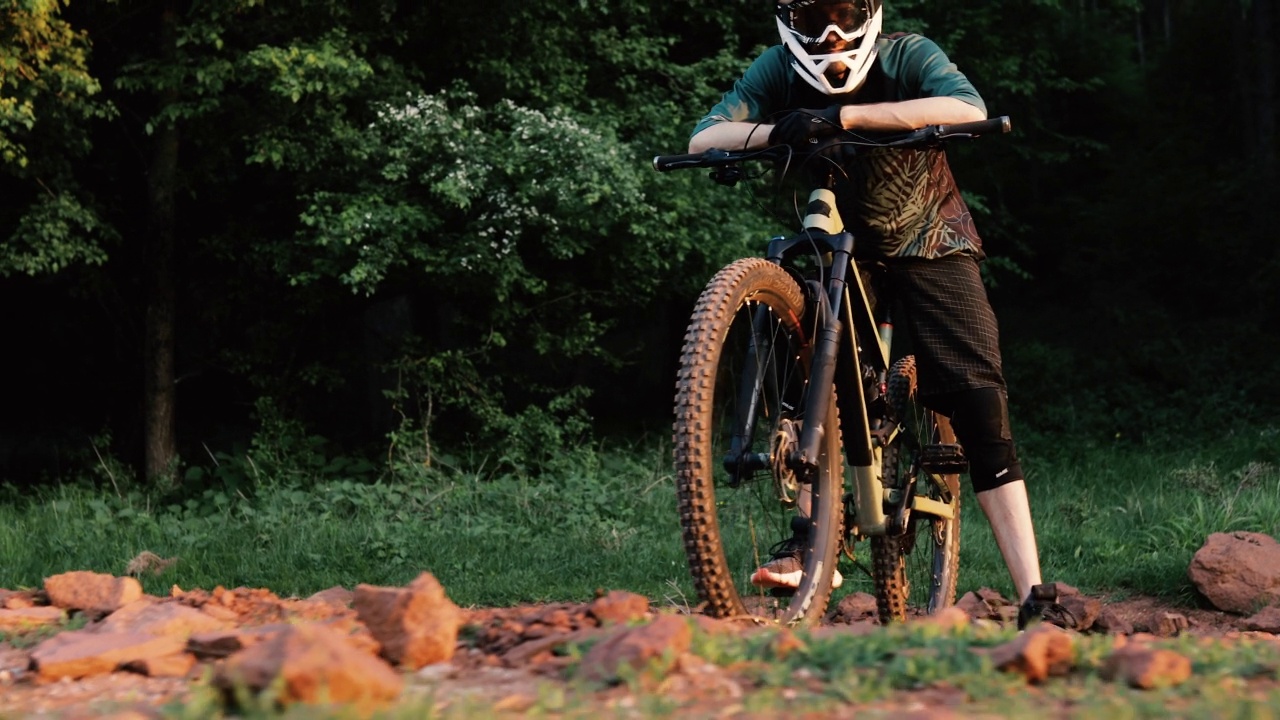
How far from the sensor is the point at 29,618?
391 cm

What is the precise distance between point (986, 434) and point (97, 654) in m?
2.75

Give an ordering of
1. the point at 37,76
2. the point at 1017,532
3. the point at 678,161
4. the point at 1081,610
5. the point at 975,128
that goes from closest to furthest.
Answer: the point at 975,128 → the point at 678,161 → the point at 1017,532 → the point at 1081,610 → the point at 37,76

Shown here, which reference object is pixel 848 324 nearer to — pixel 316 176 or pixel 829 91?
pixel 829 91

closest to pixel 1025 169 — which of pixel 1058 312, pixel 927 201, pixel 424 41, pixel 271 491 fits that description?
pixel 1058 312

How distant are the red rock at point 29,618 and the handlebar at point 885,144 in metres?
2.08

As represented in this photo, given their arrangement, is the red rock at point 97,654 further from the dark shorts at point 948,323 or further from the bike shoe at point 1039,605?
the bike shoe at point 1039,605

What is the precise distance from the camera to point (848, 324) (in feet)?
13.6

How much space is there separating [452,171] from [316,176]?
1.22 metres

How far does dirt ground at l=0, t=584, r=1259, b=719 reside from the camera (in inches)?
101

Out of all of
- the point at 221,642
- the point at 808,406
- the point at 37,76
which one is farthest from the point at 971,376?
the point at 37,76

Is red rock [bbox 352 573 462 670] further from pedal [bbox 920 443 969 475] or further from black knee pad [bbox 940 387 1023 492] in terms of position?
pedal [bbox 920 443 969 475]

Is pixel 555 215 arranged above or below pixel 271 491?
above

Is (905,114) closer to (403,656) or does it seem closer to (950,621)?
(950,621)

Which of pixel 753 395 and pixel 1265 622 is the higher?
pixel 753 395
